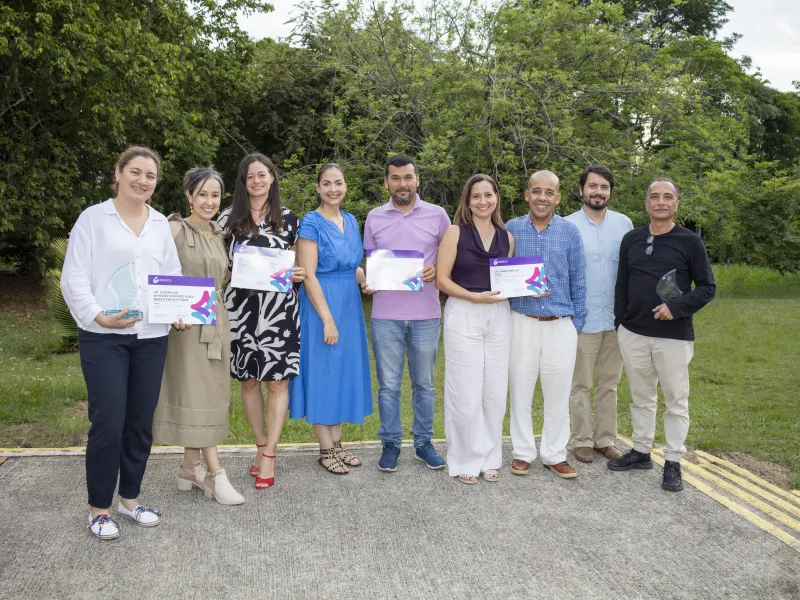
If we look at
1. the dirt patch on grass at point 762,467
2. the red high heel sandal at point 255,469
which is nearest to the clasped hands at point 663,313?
the dirt patch on grass at point 762,467

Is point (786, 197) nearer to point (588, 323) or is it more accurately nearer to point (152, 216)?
point (588, 323)

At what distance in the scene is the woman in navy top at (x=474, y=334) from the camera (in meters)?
4.95

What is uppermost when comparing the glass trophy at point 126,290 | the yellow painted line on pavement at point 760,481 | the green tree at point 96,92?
the green tree at point 96,92

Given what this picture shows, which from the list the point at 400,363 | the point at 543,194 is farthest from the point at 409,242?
the point at 543,194

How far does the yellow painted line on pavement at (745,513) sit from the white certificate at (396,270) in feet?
7.87

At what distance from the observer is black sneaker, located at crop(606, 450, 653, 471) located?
5.31 meters

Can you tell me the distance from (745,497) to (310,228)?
341 cm

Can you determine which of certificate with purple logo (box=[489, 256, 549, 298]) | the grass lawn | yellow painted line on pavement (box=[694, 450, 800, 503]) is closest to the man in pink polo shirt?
certificate with purple logo (box=[489, 256, 549, 298])

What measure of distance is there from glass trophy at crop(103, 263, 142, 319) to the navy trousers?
16 cm

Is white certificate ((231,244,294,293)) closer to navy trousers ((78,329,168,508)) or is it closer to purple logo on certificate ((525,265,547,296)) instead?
navy trousers ((78,329,168,508))

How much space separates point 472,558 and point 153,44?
1384cm

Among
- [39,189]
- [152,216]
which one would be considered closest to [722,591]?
[152,216]

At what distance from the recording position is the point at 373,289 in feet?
16.1

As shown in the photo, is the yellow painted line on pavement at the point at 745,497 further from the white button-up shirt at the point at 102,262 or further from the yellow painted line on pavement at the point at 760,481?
the white button-up shirt at the point at 102,262
